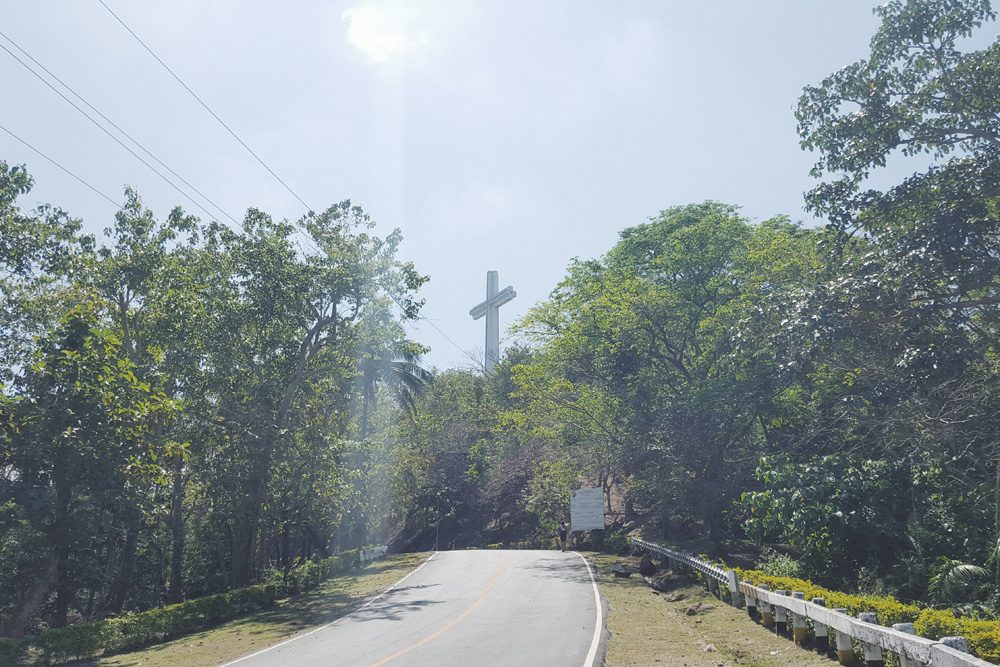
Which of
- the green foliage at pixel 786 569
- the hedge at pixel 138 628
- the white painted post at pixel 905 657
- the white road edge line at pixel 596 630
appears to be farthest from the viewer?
the green foliage at pixel 786 569

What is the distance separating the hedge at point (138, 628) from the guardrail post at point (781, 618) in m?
14.3

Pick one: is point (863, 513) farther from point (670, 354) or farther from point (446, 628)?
point (670, 354)

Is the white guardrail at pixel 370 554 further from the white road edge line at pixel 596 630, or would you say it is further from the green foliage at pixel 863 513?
the green foliage at pixel 863 513

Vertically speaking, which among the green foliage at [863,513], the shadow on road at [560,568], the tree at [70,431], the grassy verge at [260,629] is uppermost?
the tree at [70,431]

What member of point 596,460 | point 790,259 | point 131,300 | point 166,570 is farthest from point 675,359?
point 166,570

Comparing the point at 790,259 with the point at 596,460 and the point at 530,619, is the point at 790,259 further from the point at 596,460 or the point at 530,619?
the point at 530,619

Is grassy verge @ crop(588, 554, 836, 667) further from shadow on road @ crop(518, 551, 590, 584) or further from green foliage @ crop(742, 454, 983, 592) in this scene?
shadow on road @ crop(518, 551, 590, 584)

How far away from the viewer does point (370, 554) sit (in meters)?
38.2

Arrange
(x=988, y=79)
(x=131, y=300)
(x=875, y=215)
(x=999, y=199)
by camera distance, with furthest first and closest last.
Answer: (x=131, y=300)
(x=875, y=215)
(x=999, y=199)
(x=988, y=79)

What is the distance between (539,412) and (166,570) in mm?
25182

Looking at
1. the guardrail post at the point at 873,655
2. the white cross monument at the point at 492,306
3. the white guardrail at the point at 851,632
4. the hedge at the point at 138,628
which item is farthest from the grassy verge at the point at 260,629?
the white cross monument at the point at 492,306

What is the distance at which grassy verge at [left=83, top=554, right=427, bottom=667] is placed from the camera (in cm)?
1444

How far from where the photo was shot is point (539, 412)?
33.2 metres

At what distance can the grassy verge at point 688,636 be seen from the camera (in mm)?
10391
